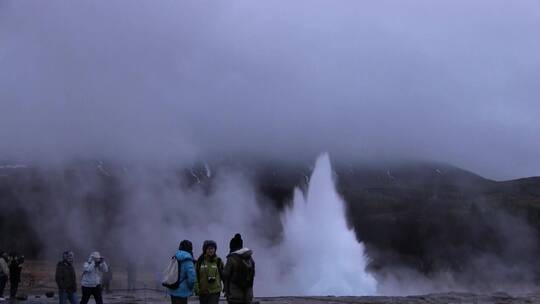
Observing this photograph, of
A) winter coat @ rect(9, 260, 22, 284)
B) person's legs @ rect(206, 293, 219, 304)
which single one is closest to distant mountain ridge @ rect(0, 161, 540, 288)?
winter coat @ rect(9, 260, 22, 284)

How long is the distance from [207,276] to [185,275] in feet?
1.08

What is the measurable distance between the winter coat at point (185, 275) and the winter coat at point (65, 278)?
18.2 ft

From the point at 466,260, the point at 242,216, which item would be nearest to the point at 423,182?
the point at 466,260

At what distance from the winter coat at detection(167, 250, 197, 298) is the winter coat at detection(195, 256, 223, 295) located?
0.21 metres

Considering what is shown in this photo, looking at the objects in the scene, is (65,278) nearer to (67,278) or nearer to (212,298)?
(67,278)

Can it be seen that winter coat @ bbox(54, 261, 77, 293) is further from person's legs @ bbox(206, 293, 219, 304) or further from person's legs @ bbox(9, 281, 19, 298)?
person's legs @ bbox(9, 281, 19, 298)

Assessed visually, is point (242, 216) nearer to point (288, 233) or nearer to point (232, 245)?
point (288, 233)

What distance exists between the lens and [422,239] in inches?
3243

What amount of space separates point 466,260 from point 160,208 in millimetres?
27864

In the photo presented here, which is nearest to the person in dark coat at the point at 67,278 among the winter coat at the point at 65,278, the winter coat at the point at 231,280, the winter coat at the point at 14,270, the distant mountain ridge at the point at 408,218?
the winter coat at the point at 65,278

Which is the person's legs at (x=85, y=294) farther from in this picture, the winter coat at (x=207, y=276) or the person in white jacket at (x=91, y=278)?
the winter coat at (x=207, y=276)

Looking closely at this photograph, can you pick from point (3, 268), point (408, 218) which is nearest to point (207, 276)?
point (3, 268)

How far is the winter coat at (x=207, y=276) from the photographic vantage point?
9.25 m

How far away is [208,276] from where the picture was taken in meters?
9.25
